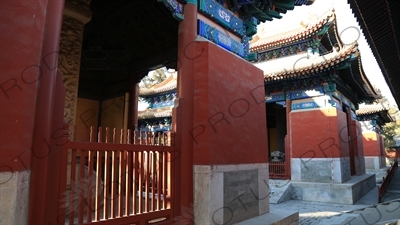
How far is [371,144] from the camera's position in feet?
78.2

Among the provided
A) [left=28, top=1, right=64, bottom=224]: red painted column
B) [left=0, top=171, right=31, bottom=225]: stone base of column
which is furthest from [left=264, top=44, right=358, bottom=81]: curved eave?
[left=0, top=171, right=31, bottom=225]: stone base of column

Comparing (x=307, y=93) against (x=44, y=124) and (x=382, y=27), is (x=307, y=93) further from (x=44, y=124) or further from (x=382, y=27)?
(x=44, y=124)

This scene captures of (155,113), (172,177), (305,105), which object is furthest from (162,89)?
(172,177)

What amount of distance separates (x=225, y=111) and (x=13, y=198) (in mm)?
3225

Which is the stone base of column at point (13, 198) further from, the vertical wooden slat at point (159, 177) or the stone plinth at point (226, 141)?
the stone plinth at point (226, 141)

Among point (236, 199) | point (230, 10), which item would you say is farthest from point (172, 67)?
point (236, 199)

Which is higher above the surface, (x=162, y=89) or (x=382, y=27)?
(x=162, y=89)

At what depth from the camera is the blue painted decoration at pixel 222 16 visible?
16.7 feet

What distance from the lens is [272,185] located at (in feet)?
38.9

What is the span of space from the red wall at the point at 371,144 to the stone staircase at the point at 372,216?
18.5 m

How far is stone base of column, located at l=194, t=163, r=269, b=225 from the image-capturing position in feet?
14.2

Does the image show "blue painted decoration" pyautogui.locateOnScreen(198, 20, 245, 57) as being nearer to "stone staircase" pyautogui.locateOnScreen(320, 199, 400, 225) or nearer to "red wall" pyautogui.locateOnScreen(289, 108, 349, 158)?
"stone staircase" pyautogui.locateOnScreen(320, 199, 400, 225)

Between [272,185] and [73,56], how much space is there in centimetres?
937

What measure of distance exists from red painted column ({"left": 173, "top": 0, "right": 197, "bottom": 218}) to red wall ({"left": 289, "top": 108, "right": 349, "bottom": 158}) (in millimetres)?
8537
